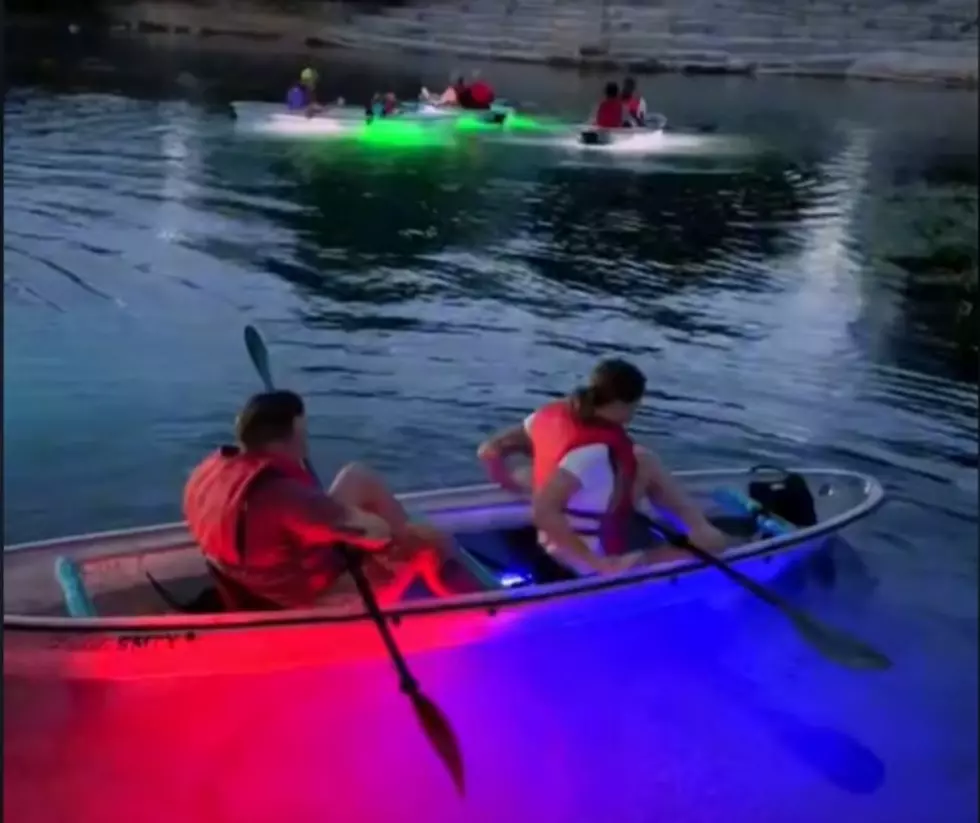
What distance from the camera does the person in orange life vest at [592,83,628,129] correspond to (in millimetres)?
2287

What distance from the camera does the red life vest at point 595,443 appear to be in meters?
1.90

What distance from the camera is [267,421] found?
1.68 m

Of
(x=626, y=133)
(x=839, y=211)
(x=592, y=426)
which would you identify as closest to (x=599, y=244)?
(x=626, y=133)

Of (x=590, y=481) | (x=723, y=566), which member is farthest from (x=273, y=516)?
(x=723, y=566)

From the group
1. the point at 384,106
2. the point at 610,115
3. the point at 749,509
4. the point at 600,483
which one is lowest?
the point at 749,509

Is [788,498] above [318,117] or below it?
below

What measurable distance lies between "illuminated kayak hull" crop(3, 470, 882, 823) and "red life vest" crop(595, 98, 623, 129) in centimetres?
78

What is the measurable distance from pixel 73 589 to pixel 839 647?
38.9 inches

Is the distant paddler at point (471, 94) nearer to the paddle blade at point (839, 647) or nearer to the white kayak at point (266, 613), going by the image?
the white kayak at point (266, 613)

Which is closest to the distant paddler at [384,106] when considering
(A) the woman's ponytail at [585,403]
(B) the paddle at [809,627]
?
(A) the woman's ponytail at [585,403]

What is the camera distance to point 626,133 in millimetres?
2516

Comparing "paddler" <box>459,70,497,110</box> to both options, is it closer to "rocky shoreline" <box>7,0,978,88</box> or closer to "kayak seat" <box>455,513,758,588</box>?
"rocky shoreline" <box>7,0,978,88</box>

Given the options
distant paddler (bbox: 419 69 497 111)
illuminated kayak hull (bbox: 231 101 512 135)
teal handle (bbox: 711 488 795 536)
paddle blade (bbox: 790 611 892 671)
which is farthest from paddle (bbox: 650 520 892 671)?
illuminated kayak hull (bbox: 231 101 512 135)

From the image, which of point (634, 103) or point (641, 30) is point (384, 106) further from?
point (641, 30)
